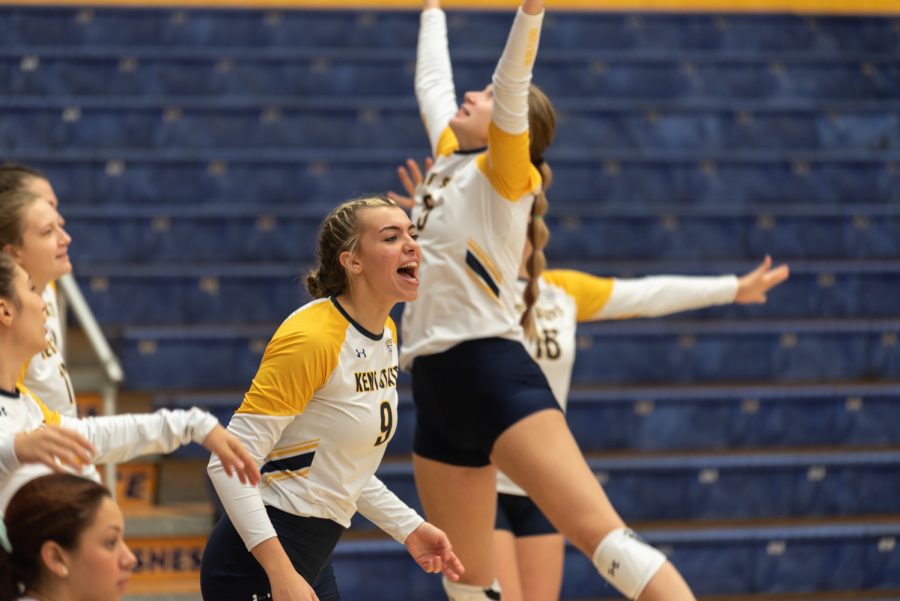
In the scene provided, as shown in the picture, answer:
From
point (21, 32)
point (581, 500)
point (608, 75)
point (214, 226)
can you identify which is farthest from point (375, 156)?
point (581, 500)

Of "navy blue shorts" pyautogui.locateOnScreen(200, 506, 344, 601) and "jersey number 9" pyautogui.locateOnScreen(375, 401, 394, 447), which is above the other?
"jersey number 9" pyautogui.locateOnScreen(375, 401, 394, 447)

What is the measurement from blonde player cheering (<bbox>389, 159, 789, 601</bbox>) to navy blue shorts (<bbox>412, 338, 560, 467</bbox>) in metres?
0.56

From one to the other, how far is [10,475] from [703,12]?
6.86 m

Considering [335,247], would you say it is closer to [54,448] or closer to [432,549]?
[432,549]

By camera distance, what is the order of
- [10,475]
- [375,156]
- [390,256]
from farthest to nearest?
[375,156]
[390,256]
[10,475]

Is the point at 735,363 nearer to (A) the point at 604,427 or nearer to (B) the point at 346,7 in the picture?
(A) the point at 604,427

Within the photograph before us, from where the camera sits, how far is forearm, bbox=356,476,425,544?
111 inches

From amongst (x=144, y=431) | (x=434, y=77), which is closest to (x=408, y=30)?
(x=434, y=77)

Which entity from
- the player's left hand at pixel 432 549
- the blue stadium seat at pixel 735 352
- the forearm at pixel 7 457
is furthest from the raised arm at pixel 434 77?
the blue stadium seat at pixel 735 352

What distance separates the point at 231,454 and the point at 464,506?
120 cm

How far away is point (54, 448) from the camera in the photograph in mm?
2143

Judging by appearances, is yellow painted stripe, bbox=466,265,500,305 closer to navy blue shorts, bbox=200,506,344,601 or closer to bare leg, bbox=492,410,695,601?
bare leg, bbox=492,410,695,601

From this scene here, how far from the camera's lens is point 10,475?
233cm

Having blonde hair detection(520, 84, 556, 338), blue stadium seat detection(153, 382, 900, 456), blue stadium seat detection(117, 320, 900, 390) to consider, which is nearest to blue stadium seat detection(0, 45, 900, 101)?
blue stadium seat detection(117, 320, 900, 390)
